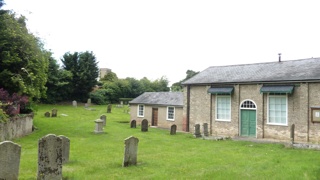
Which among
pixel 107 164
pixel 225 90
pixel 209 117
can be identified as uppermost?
pixel 225 90

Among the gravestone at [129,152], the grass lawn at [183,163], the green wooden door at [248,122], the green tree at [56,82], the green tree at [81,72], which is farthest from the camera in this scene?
the green tree at [81,72]

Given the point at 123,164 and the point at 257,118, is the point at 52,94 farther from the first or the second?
the point at 123,164

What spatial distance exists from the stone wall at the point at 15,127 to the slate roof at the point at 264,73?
13711 millimetres

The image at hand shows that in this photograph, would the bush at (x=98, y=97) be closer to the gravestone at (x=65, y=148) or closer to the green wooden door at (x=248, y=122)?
the green wooden door at (x=248, y=122)

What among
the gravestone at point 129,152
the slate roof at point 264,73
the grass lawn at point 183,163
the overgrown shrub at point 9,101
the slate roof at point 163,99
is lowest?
the grass lawn at point 183,163

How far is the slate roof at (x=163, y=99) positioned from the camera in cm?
2970

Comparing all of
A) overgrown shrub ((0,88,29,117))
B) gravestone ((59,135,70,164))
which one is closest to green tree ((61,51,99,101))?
overgrown shrub ((0,88,29,117))

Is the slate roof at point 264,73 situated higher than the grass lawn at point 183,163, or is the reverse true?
the slate roof at point 264,73

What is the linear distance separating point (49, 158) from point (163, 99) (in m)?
23.2

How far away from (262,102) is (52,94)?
40.1m

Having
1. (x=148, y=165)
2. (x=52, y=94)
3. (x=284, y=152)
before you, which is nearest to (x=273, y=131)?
(x=284, y=152)

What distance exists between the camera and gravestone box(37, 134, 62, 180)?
8.43 metres

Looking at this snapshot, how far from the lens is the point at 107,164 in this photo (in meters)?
11.2

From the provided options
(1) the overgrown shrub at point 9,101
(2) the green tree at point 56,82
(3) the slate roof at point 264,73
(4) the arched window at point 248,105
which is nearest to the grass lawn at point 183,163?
(1) the overgrown shrub at point 9,101
